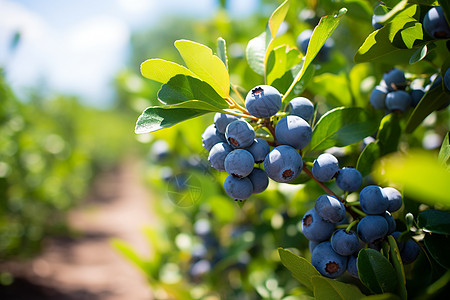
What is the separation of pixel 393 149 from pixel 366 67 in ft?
1.52

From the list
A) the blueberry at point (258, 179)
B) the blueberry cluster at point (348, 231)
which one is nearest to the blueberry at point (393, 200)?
the blueberry cluster at point (348, 231)

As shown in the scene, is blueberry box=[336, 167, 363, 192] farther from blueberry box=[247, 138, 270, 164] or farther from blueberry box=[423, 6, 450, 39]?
blueberry box=[423, 6, 450, 39]

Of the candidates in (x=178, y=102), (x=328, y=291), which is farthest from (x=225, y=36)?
(x=328, y=291)

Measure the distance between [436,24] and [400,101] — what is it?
178 mm

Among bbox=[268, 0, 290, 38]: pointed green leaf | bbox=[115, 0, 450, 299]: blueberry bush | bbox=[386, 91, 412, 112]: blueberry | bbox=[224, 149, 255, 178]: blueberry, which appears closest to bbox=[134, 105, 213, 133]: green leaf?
bbox=[115, 0, 450, 299]: blueberry bush

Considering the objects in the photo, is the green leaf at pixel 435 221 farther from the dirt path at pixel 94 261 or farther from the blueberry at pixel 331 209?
the dirt path at pixel 94 261

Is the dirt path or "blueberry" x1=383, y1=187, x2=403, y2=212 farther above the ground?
"blueberry" x1=383, y1=187, x2=403, y2=212

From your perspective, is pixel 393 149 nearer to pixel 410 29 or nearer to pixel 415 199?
pixel 415 199

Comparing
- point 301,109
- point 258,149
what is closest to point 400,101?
point 301,109

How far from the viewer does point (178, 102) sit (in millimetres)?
569

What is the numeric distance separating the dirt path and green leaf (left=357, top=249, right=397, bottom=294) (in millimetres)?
1444

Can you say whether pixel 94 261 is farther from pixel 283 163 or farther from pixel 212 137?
pixel 283 163

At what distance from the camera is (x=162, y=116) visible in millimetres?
558

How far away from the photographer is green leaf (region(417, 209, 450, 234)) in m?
0.51
